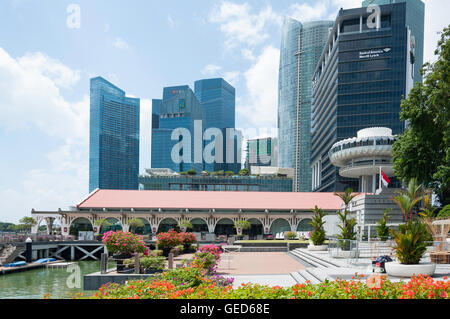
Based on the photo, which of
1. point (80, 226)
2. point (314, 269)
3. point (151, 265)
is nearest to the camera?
point (314, 269)

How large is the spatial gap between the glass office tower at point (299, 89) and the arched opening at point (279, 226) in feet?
433

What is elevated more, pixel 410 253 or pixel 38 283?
pixel 410 253

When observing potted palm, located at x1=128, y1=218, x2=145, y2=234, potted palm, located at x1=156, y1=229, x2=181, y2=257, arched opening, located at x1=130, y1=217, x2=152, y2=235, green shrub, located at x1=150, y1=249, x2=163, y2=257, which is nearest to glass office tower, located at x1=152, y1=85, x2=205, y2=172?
arched opening, located at x1=130, y1=217, x2=152, y2=235

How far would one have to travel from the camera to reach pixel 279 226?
4738cm

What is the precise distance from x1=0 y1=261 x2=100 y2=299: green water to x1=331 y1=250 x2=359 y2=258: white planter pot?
1251cm

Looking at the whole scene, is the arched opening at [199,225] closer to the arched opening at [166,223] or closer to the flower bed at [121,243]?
the arched opening at [166,223]

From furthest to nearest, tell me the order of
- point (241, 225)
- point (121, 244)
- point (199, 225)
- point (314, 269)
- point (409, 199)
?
point (199, 225), point (241, 225), point (409, 199), point (121, 244), point (314, 269)

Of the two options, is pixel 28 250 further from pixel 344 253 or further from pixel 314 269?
pixel 344 253

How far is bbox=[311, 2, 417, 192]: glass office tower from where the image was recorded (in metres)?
75.1

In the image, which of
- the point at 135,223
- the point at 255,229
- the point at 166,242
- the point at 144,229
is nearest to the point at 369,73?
the point at 255,229

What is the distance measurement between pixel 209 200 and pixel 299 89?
146m

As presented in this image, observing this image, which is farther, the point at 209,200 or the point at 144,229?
the point at 209,200
